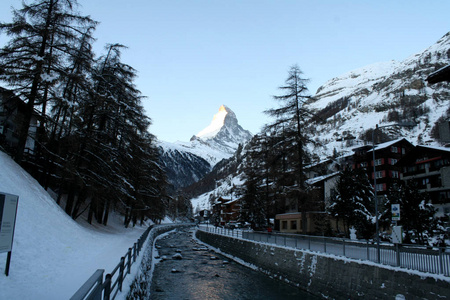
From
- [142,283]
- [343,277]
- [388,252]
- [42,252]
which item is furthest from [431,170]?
[42,252]

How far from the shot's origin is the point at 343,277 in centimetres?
1569

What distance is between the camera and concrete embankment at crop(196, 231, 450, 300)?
37.4 feet

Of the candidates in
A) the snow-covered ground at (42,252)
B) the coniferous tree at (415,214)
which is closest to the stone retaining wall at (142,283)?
the snow-covered ground at (42,252)

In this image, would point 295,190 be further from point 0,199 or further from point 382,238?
point 0,199

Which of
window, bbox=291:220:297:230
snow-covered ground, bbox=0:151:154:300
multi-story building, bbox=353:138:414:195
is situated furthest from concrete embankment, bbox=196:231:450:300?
multi-story building, bbox=353:138:414:195

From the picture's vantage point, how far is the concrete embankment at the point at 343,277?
1140 centimetres

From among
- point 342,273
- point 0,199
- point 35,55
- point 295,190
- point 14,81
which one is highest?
point 35,55

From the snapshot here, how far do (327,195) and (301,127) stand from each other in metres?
27.6

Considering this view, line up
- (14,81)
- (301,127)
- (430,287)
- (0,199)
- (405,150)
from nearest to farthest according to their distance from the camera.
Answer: (0,199)
(430,287)
(14,81)
(301,127)
(405,150)

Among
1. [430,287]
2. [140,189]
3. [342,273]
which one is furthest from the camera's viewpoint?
[140,189]

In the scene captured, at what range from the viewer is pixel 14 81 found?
60.5 ft

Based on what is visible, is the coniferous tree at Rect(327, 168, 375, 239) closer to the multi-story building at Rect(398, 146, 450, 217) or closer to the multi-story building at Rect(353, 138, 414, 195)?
the multi-story building at Rect(398, 146, 450, 217)

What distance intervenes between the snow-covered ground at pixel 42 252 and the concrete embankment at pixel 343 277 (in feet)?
34.9

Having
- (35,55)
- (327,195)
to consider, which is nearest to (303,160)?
(35,55)
